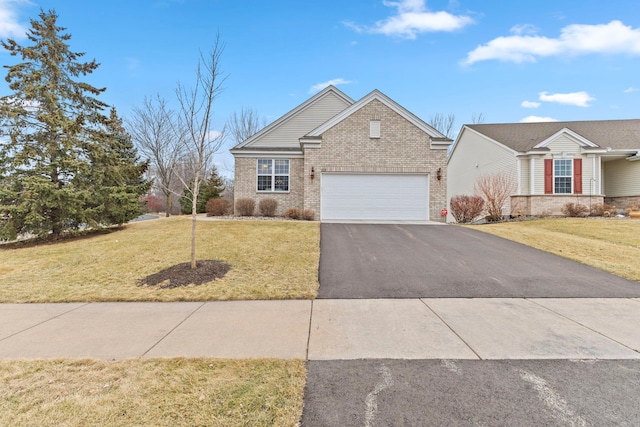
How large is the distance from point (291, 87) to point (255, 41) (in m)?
8.49

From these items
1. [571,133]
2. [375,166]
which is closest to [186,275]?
[375,166]

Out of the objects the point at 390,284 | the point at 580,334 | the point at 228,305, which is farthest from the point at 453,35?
the point at 228,305

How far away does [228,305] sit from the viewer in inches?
196

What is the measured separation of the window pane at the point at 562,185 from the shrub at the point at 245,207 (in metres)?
18.0

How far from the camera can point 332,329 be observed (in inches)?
156

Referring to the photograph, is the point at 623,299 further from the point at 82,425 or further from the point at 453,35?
the point at 453,35

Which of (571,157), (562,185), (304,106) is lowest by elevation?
(562,185)

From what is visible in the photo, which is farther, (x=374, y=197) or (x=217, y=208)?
(x=217, y=208)

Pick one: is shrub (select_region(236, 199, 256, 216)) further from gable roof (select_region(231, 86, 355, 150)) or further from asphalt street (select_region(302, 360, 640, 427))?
asphalt street (select_region(302, 360, 640, 427))

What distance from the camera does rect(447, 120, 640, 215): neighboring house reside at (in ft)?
56.4

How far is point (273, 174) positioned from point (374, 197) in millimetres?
6206

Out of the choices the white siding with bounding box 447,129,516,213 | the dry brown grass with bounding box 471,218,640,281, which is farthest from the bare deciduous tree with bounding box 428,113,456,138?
the dry brown grass with bounding box 471,218,640,281

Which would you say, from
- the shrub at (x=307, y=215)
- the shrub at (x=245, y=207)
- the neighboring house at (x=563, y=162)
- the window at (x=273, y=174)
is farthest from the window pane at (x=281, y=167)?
the neighboring house at (x=563, y=162)

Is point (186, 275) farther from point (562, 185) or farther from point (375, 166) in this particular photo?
point (562, 185)
